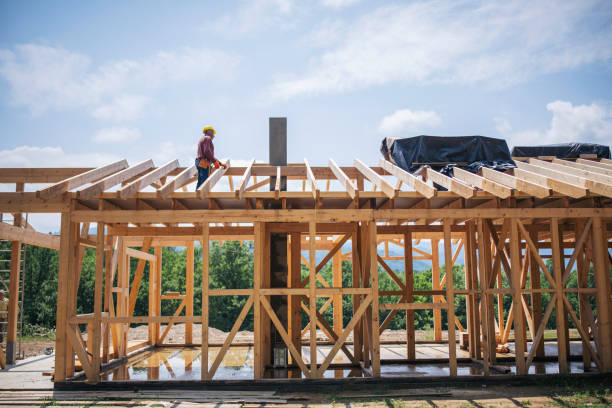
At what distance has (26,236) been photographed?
1162cm

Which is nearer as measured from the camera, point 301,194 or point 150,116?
point 301,194

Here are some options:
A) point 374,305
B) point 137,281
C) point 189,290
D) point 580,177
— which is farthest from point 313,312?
point 189,290

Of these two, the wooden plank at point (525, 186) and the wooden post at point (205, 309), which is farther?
the wooden post at point (205, 309)

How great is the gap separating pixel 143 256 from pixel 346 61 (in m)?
7.30

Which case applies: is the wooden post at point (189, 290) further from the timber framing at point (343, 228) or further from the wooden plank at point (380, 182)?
the wooden plank at point (380, 182)

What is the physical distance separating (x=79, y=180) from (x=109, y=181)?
562 mm

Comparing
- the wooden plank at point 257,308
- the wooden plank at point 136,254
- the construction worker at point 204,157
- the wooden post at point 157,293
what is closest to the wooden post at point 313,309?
the wooden plank at point 257,308

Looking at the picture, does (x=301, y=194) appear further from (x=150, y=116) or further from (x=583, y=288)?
(x=150, y=116)

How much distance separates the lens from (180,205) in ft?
31.0

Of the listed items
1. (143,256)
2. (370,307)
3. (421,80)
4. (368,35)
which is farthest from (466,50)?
(143,256)

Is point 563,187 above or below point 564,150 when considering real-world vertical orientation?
below

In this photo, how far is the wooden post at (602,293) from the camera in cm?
927

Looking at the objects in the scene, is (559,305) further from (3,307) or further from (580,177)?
(3,307)

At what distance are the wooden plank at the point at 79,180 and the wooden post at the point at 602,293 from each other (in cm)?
957
